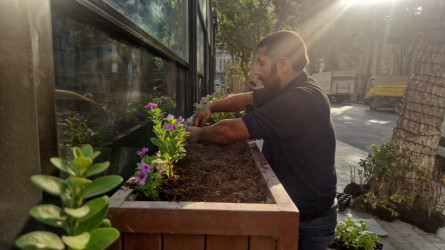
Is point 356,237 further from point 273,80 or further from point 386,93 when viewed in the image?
point 386,93

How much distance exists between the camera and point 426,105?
4.54 metres

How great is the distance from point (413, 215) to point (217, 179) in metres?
4.03

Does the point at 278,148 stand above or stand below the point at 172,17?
below

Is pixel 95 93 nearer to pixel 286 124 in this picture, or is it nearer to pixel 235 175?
pixel 235 175

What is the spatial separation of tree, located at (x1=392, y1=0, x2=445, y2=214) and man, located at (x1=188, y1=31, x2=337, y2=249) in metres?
3.28

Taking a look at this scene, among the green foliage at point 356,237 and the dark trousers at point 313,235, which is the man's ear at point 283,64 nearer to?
the dark trousers at point 313,235

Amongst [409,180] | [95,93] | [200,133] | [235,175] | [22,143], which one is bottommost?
[409,180]

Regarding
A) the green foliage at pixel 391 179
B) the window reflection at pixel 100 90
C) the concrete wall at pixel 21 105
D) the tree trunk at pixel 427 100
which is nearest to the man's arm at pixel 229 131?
the window reflection at pixel 100 90

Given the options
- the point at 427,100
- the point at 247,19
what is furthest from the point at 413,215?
the point at 247,19

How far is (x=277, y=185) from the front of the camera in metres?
1.45

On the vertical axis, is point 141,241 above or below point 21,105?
below

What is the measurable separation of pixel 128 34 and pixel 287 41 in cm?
110

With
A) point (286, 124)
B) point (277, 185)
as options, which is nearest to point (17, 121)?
point (277, 185)

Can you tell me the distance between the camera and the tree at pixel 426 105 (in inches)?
177
